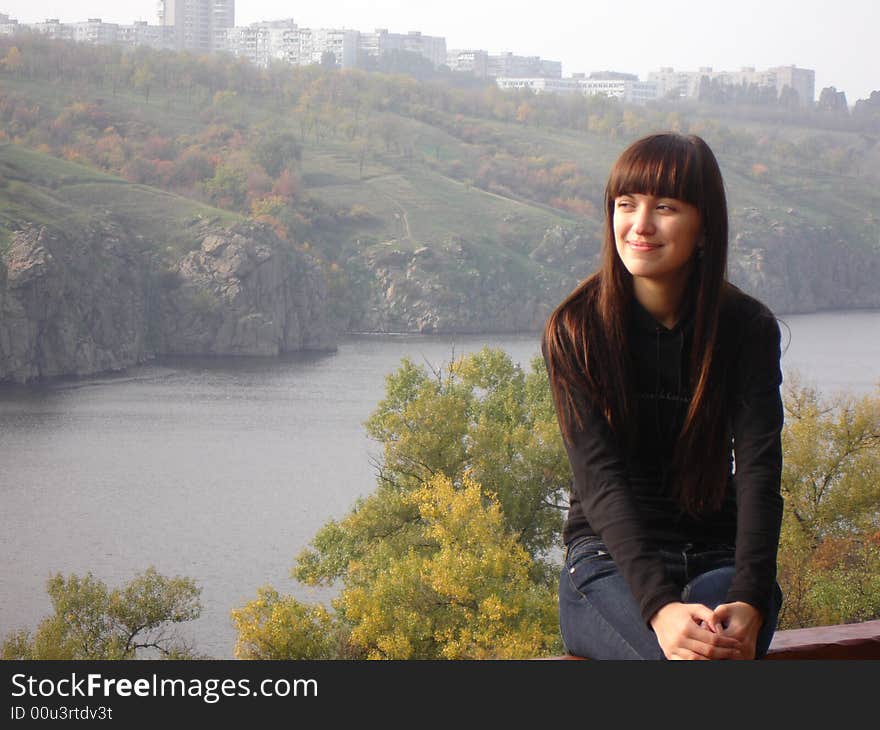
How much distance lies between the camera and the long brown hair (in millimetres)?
1312

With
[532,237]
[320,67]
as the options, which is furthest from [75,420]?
[320,67]

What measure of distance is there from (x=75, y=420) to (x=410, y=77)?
2584 cm

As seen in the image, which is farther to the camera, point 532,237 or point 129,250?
point 532,237

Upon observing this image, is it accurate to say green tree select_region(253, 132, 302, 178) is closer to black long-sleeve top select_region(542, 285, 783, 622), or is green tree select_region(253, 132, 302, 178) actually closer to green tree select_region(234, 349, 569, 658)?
green tree select_region(234, 349, 569, 658)

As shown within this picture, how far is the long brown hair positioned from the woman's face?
13mm

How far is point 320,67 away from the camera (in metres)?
48.5

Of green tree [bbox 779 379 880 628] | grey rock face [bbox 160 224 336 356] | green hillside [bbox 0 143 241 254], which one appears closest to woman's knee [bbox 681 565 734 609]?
green tree [bbox 779 379 880 628]

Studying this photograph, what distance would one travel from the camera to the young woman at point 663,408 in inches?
49.9

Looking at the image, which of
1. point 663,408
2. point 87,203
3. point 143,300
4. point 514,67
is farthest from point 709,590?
point 514,67

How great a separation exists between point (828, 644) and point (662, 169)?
62cm

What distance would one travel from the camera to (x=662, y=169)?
133 cm

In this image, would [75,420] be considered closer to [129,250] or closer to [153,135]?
[129,250]

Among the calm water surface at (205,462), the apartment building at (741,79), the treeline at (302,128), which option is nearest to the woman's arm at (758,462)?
the calm water surface at (205,462)

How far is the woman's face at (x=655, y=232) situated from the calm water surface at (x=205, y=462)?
16.4 m
